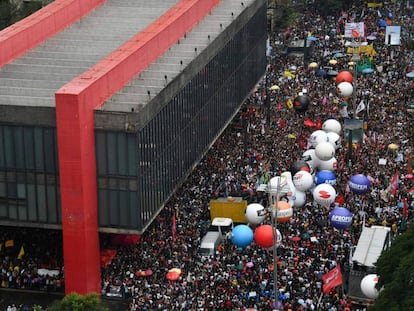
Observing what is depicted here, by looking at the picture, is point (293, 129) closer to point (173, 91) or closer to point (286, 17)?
point (173, 91)

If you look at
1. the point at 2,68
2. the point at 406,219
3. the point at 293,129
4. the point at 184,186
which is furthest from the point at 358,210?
the point at 2,68

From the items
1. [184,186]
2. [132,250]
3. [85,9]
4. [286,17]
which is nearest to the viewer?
[132,250]

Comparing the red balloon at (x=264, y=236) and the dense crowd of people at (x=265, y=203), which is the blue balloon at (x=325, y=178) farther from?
the red balloon at (x=264, y=236)

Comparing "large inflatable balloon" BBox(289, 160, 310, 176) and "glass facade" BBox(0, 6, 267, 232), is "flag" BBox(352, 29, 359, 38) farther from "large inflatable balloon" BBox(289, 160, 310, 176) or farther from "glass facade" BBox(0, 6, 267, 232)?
"glass facade" BBox(0, 6, 267, 232)

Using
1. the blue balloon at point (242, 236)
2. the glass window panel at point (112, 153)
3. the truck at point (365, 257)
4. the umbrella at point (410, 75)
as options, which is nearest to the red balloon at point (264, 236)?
the blue balloon at point (242, 236)

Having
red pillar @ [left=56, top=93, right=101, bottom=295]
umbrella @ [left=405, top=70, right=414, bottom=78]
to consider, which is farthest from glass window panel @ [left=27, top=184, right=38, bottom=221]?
umbrella @ [left=405, top=70, right=414, bottom=78]
